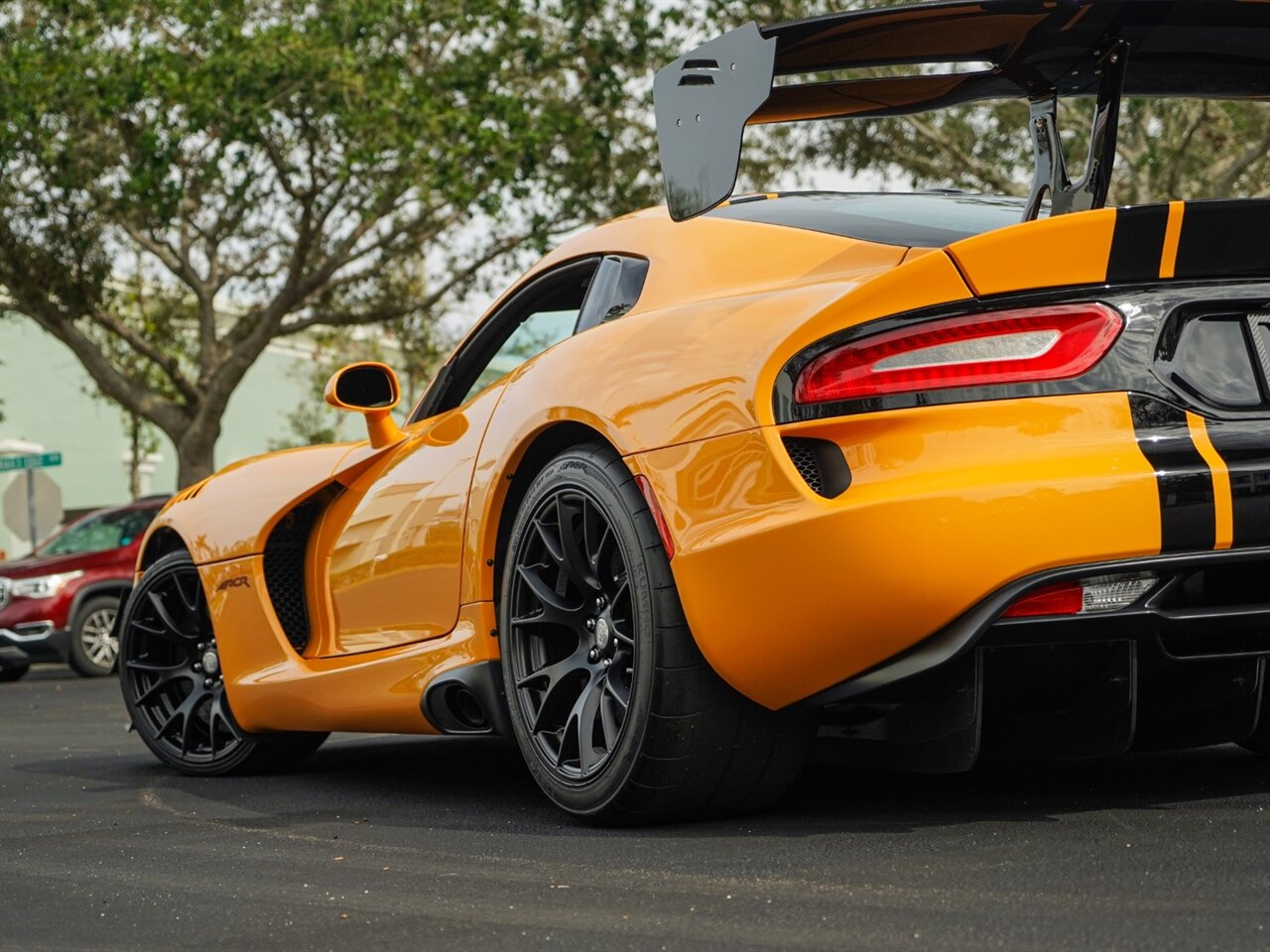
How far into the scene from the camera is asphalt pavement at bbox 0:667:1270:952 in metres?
2.77

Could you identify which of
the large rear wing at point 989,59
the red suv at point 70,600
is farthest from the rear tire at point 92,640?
the large rear wing at point 989,59

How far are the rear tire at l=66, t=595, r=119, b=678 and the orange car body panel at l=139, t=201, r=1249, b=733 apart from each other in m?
11.5

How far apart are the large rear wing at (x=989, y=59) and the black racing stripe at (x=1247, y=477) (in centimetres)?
69

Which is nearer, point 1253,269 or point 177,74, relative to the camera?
point 1253,269

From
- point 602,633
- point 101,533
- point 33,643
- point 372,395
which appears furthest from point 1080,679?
point 101,533

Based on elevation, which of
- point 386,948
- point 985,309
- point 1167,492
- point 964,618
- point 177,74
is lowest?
point 386,948

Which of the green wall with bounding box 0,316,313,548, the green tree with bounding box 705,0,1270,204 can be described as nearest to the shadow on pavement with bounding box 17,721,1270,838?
the green tree with bounding box 705,0,1270,204

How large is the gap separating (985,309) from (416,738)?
13.7ft

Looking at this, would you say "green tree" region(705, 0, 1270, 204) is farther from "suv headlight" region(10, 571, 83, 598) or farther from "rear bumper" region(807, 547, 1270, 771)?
"rear bumper" region(807, 547, 1270, 771)

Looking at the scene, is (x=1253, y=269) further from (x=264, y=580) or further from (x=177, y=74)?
(x=177, y=74)

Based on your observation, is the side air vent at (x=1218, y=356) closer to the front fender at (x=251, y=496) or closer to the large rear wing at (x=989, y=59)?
the large rear wing at (x=989, y=59)

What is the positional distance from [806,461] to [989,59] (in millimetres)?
1037

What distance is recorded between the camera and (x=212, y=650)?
18.9 feet

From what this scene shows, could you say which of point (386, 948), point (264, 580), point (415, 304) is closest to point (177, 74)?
point (415, 304)
